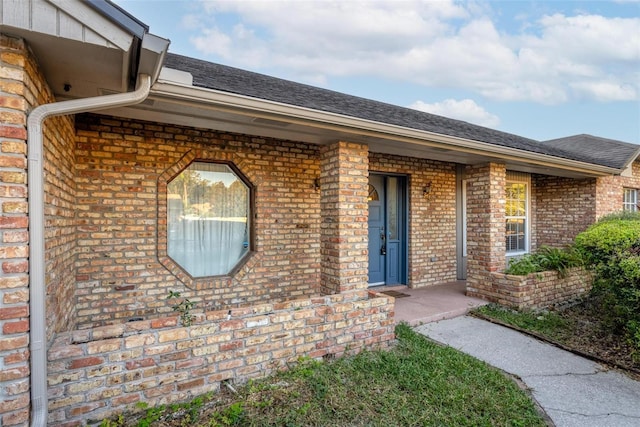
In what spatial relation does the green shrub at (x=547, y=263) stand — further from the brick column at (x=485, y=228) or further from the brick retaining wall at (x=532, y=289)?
the brick column at (x=485, y=228)

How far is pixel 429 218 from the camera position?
7082mm

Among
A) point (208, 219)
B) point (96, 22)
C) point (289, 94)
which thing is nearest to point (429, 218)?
point (289, 94)

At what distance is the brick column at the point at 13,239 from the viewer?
188 centimetres

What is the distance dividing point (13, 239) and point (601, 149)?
41.5ft

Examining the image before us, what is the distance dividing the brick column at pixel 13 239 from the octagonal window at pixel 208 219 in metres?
2.57

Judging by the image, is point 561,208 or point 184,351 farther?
point 561,208

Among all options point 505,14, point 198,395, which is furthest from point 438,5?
point 198,395

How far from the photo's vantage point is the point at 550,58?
14.4 m

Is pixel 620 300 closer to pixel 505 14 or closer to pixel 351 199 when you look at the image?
pixel 351 199

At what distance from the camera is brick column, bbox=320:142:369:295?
4.17 meters

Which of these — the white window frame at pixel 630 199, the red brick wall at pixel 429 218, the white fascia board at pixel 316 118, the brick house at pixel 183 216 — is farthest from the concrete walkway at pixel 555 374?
the white window frame at pixel 630 199

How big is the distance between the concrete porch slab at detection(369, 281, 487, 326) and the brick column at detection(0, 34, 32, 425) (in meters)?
3.98

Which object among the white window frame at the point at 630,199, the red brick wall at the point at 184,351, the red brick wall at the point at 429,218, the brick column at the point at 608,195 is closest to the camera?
the red brick wall at the point at 184,351

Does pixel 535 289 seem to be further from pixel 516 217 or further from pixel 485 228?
pixel 516 217
